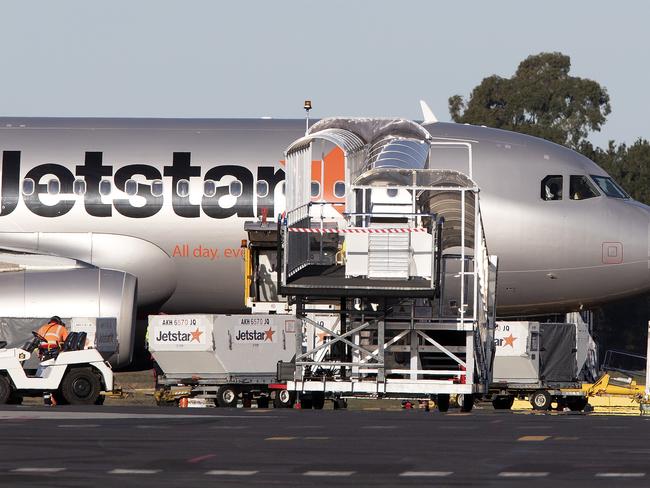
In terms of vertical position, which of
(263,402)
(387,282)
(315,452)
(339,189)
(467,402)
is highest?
(339,189)

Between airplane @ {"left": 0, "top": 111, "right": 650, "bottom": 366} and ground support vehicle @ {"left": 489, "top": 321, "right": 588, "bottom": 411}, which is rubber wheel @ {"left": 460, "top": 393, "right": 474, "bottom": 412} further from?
ground support vehicle @ {"left": 489, "top": 321, "right": 588, "bottom": 411}

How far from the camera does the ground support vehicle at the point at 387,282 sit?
76.6ft

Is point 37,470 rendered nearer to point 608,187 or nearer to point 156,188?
point 156,188

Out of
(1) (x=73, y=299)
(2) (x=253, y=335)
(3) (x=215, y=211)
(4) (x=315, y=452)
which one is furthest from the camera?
(2) (x=253, y=335)

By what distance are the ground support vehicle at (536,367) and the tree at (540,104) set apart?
60.4m

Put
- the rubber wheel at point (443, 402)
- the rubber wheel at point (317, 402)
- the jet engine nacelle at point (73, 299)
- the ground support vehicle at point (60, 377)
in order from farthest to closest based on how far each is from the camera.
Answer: the jet engine nacelle at point (73, 299) < the rubber wheel at point (317, 402) < the ground support vehicle at point (60, 377) < the rubber wheel at point (443, 402)

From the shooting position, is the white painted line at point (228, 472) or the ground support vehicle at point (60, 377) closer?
the white painted line at point (228, 472)

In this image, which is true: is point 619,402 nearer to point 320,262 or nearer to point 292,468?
point 320,262

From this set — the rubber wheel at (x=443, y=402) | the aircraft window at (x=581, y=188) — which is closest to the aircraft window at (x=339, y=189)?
the aircraft window at (x=581, y=188)

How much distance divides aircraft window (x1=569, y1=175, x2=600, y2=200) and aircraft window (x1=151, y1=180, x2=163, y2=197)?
8.69m

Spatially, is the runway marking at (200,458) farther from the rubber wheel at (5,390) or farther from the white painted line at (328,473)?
the rubber wheel at (5,390)

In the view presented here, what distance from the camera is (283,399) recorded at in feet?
106

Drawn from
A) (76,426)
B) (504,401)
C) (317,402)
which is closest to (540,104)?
(504,401)

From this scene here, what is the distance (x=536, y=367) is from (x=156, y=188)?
33.7ft
